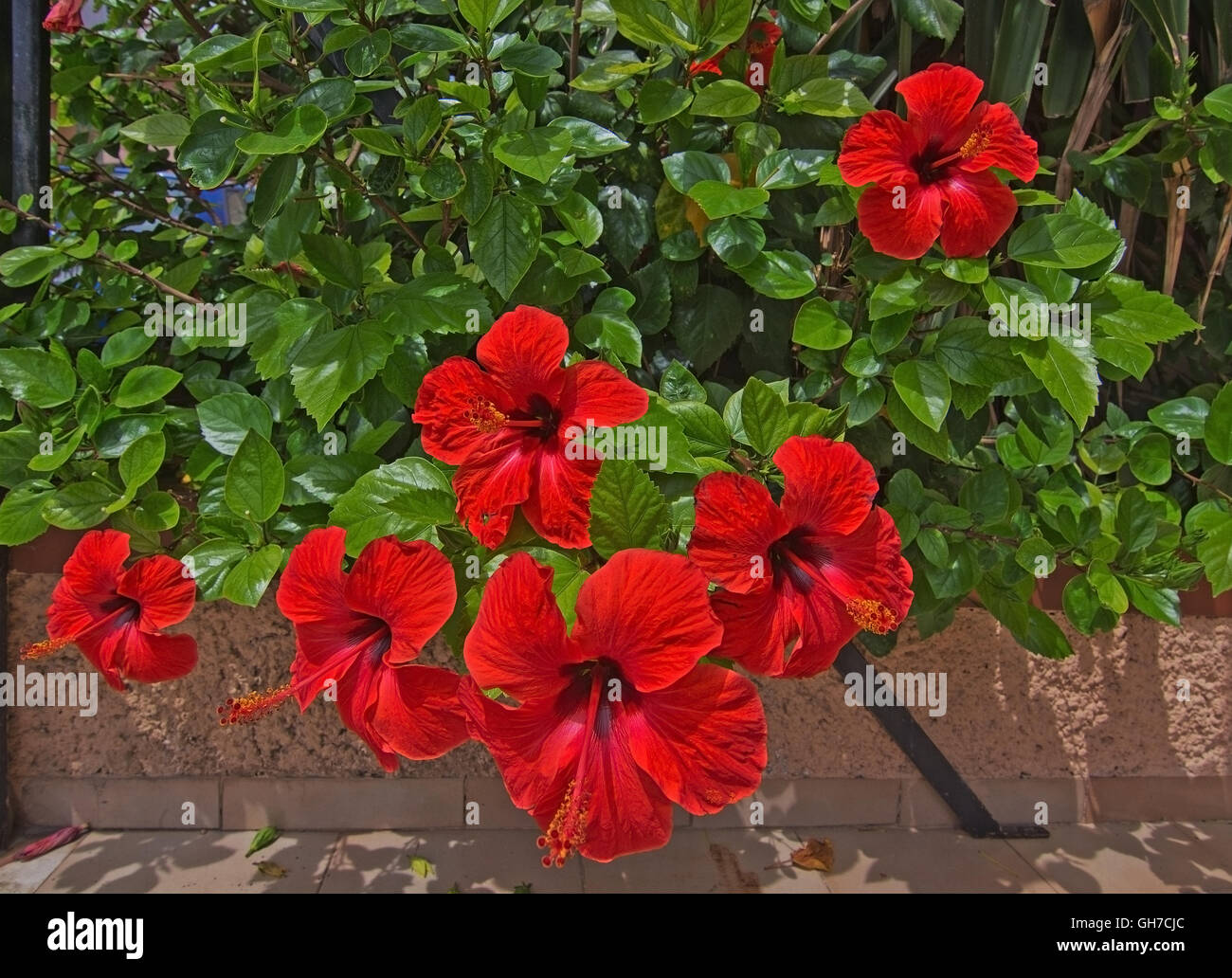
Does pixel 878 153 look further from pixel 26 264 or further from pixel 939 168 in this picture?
pixel 26 264

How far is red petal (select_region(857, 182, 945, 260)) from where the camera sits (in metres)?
1.03

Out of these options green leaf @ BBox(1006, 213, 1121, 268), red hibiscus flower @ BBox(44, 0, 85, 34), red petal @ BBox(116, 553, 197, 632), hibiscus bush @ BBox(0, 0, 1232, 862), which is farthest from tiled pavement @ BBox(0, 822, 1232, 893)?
red hibiscus flower @ BBox(44, 0, 85, 34)

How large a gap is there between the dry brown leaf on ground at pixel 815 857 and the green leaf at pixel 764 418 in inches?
38.7

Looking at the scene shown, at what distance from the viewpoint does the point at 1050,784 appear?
1.73 meters

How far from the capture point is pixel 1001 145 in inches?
40.4

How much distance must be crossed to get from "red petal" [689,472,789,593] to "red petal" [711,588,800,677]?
3 centimetres

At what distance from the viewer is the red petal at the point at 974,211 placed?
1.03m

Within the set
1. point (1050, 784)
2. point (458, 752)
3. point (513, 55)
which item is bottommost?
point (1050, 784)

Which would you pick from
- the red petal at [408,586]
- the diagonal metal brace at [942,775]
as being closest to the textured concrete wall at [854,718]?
the diagonal metal brace at [942,775]

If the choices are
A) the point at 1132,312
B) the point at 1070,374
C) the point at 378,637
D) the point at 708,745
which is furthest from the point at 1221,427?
the point at 378,637

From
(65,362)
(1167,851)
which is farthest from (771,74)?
(1167,851)

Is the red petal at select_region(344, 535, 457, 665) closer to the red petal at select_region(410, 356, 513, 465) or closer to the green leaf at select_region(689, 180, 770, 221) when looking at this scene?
the red petal at select_region(410, 356, 513, 465)
